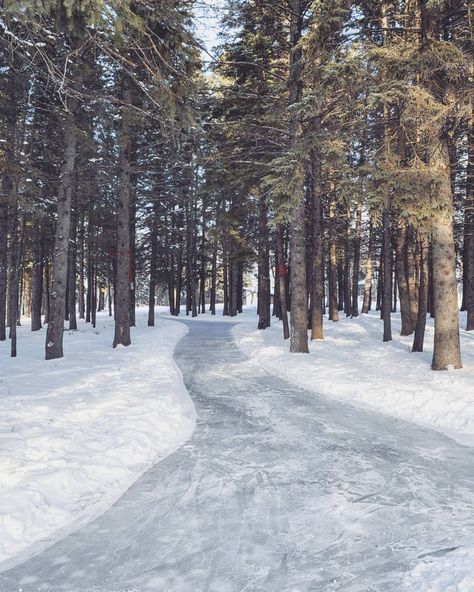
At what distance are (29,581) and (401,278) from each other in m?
16.9

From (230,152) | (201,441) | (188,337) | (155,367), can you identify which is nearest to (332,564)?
(201,441)

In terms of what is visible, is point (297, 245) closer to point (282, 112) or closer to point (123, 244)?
point (282, 112)

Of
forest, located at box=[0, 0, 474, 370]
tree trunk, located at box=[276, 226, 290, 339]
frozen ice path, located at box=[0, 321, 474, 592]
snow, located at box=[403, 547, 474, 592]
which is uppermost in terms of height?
forest, located at box=[0, 0, 474, 370]

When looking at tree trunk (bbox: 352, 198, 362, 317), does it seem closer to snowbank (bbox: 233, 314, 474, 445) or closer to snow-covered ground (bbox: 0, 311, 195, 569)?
snowbank (bbox: 233, 314, 474, 445)

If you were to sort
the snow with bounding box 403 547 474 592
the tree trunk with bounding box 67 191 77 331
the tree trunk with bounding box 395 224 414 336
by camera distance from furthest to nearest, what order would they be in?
the tree trunk with bounding box 67 191 77 331 < the tree trunk with bounding box 395 224 414 336 < the snow with bounding box 403 547 474 592

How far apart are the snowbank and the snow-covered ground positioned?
11.2 ft

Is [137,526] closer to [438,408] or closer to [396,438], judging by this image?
[396,438]

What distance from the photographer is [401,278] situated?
686 inches

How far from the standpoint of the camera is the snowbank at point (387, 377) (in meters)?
7.26

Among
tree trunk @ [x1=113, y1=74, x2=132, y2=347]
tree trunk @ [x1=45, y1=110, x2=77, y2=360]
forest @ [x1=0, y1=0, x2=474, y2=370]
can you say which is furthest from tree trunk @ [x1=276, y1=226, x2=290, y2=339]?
tree trunk @ [x1=45, y1=110, x2=77, y2=360]

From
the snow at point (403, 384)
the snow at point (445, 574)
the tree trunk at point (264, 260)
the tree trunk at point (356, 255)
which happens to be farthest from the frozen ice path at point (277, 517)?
the tree trunk at point (356, 255)

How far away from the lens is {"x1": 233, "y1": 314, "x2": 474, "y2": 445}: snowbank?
726 cm

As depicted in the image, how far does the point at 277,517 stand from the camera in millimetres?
3846

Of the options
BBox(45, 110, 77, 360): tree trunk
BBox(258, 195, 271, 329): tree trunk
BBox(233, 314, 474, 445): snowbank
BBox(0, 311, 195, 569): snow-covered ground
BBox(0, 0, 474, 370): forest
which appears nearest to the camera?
BBox(0, 311, 195, 569): snow-covered ground
